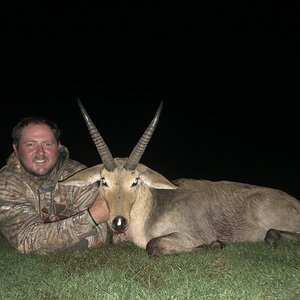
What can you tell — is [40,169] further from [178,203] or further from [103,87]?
[103,87]

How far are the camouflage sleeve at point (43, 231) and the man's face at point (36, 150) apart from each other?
1.92 feet

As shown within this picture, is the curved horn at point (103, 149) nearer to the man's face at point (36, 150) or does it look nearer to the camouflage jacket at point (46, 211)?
the camouflage jacket at point (46, 211)

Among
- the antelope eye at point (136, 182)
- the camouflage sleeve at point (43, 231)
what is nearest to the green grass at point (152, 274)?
the camouflage sleeve at point (43, 231)

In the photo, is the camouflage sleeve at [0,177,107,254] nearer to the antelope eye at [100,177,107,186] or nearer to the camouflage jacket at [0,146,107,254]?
the camouflage jacket at [0,146,107,254]

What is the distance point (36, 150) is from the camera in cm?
664

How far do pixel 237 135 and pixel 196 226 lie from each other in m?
41.5

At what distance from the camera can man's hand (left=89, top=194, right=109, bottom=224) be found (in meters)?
5.82

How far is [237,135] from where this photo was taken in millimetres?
47469

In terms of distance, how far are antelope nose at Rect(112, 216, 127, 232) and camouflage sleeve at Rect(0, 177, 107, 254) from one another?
0.44 m

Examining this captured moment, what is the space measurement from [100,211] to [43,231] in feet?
2.40

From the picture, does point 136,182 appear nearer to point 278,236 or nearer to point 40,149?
point 40,149

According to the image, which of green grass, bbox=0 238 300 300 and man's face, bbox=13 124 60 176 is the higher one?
man's face, bbox=13 124 60 176

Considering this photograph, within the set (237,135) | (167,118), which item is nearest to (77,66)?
(167,118)

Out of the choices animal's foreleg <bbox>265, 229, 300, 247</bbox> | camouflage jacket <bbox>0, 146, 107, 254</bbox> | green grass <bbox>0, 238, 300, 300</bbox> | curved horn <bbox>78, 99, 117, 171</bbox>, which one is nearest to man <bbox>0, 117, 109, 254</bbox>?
camouflage jacket <bbox>0, 146, 107, 254</bbox>
